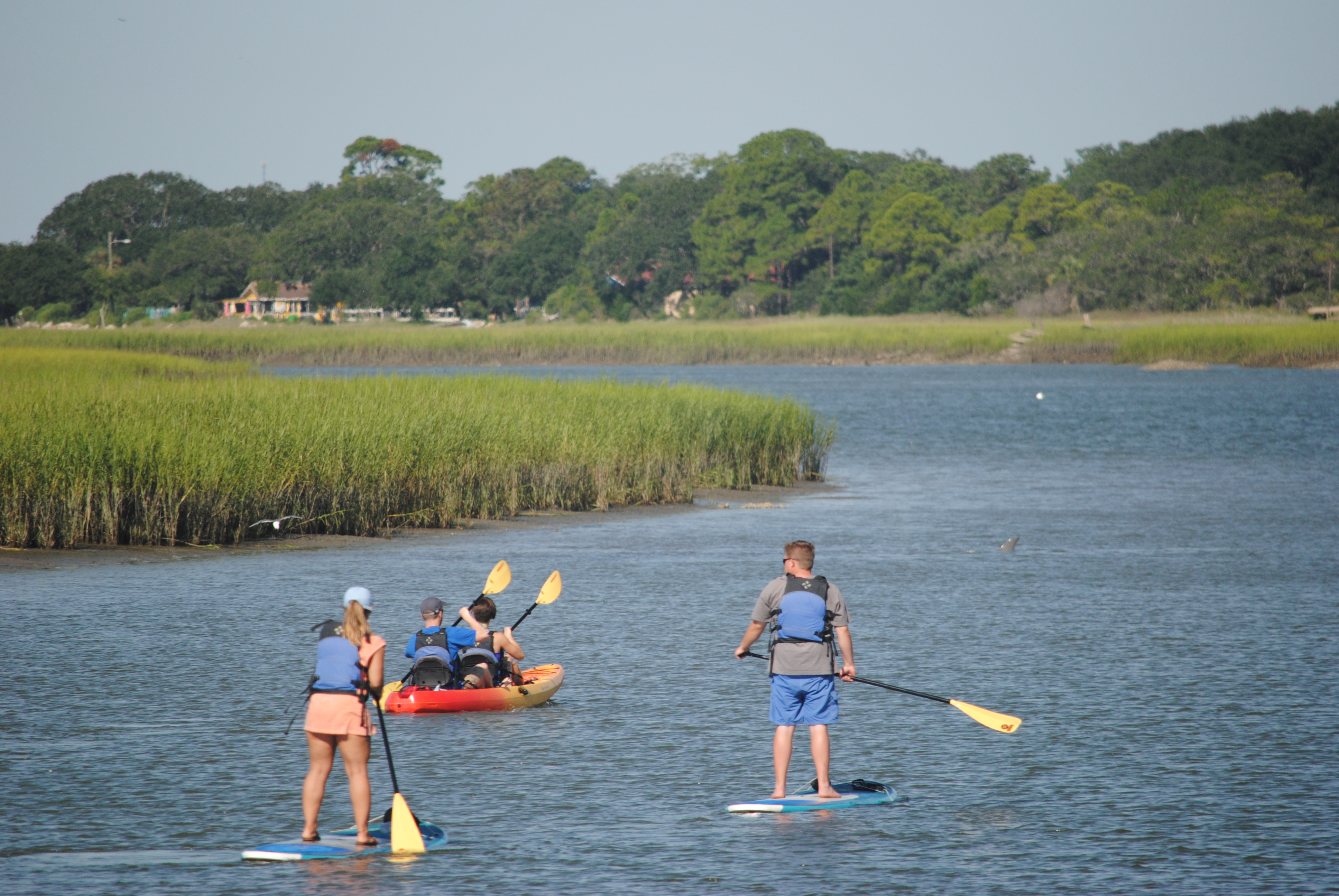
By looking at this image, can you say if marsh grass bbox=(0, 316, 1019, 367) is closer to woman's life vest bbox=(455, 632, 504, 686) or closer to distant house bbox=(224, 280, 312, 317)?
distant house bbox=(224, 280, 312, 317)

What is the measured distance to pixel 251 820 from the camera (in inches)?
339

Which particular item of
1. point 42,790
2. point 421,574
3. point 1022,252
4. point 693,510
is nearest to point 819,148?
point 1022,252

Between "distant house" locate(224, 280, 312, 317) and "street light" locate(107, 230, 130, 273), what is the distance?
10.4 meters

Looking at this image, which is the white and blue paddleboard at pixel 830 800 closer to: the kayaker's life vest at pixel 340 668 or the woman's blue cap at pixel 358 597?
the kayaker's life vest at pixel 340 668

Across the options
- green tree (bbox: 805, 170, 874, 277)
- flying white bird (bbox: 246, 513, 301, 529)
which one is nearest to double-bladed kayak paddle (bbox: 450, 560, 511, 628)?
flying white bird (bbox: 246, 513, 301, 529)

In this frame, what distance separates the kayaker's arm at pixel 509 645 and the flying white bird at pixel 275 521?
872 centimetres

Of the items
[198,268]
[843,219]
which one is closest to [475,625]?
[843,219]

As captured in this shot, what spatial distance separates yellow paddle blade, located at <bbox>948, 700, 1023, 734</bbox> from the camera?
975cm

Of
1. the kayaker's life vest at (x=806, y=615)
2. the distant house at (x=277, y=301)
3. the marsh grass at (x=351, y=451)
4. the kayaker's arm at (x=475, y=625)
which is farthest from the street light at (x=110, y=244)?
the kayaker's life vest at (x=806, y=615)

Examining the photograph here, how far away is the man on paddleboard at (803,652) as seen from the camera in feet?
28.5

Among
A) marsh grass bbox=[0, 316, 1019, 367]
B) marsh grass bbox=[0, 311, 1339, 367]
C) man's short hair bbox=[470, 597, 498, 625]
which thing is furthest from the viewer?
marsh grass bbox=[0, 316, 1019, 367]

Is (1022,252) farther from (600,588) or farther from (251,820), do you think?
(251,820)

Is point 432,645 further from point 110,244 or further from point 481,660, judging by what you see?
point 110,244

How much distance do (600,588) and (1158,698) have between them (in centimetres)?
731
